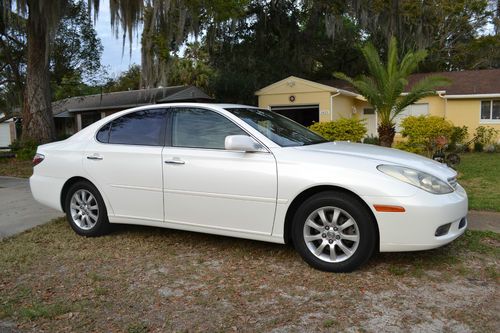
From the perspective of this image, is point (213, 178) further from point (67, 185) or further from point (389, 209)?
point (67, 185)

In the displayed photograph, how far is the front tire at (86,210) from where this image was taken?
5766 millimetres

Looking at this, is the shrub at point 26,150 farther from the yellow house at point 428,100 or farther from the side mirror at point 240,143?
the side mirror at point 240,143

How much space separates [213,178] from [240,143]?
513 millimetres

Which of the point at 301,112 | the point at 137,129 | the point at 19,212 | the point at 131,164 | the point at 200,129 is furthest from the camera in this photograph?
the point at 301,112

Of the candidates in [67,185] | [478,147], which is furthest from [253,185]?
[478,147]

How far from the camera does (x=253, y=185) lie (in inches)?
183

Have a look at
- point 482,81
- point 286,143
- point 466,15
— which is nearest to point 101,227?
point 286,143

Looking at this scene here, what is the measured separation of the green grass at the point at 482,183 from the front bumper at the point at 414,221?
342 cm

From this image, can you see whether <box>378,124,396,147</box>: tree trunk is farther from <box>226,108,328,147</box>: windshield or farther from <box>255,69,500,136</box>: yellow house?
<box>255,69,500,136</box>: yellow house

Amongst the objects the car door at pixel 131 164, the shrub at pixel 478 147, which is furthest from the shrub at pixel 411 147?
the car door at pixel 131 164

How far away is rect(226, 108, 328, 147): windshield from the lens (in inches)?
197

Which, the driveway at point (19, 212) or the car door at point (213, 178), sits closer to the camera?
the car door at point (213, 178)

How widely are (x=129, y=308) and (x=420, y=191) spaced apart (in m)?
2.70

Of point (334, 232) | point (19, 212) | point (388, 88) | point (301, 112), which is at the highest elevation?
point (388, 88)
